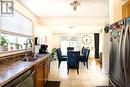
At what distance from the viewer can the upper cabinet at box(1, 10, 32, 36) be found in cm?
399

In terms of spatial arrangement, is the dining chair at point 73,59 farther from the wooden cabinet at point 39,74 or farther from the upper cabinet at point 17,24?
the wooden cabinet at point 39,74

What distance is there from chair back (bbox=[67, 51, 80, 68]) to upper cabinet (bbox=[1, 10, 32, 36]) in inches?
85.2

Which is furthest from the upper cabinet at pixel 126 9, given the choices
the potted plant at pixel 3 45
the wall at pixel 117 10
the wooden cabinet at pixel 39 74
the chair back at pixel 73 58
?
the chair back at pixel 73 58

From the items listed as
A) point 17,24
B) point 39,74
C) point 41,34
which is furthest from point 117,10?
point 41,34

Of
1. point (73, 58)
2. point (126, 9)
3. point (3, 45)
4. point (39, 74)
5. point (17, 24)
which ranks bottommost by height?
point (39, 74)

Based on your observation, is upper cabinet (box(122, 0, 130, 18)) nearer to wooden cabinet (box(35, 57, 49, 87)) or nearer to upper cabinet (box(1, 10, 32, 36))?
wooden cabinet (box(35, 57, 49, 87))

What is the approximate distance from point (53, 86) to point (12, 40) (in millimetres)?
1842

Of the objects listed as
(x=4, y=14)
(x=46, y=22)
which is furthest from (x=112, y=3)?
(x=46, y=22)

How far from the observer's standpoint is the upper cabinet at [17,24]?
13.1ft

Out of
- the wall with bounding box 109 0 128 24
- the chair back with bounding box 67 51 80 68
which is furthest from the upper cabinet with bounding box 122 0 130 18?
the chair back with bounding box 67 51 80 68

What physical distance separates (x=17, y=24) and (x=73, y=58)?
3.58 metres

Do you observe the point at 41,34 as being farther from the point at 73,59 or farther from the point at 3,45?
the point at 3,45

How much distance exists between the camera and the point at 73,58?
7809mm

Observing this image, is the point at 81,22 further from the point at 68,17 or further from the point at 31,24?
the point at 31,24
